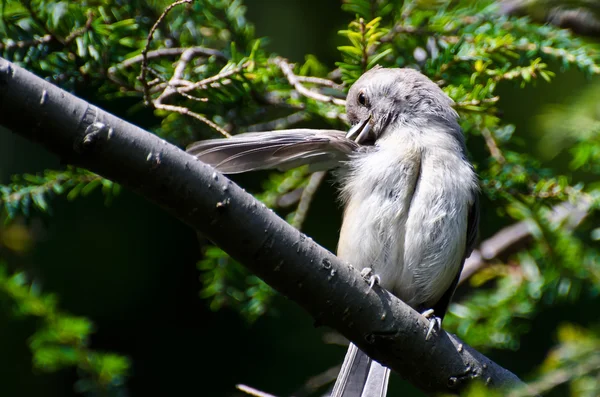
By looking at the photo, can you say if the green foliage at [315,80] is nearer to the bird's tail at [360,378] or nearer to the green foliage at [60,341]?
the green foliage at [60,341]

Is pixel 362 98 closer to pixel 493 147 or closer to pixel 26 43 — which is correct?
pixel 493 147

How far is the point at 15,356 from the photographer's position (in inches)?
152

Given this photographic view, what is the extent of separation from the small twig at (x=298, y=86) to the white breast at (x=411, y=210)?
35 cm

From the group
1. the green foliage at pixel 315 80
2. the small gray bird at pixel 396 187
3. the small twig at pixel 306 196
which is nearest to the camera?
the green foliage at pixel 315 80

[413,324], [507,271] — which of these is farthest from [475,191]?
[413,324]

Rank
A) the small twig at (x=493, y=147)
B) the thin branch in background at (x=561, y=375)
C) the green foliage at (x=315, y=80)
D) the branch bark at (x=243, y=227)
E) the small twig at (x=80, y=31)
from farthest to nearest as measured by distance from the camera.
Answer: the small twig at (x=493, y=147)
the green foliage at (x=315, y=80)
the small twig at (x=80, y=31)
the branch bark at (x=243, y=227)
the thin branch in background at (x=561, y=375)

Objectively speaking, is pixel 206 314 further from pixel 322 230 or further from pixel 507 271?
pixel 507 271

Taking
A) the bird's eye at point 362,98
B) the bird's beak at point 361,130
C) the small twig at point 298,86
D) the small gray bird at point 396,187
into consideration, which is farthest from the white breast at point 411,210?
the small twig at point 298,86

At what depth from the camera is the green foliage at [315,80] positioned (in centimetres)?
260

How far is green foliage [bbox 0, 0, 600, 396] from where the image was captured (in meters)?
2.60

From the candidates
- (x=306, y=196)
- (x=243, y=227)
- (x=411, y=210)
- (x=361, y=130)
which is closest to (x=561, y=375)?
(x=243, y=227)

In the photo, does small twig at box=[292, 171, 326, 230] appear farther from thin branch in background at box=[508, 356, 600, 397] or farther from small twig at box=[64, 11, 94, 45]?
thin branch in background at box=[508, 356, 600, 397]

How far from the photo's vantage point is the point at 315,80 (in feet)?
8.79

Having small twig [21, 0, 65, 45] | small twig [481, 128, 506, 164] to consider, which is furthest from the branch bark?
small twig [21, 0, 65, 45]
